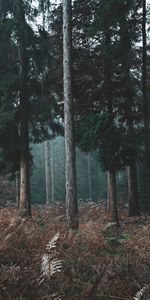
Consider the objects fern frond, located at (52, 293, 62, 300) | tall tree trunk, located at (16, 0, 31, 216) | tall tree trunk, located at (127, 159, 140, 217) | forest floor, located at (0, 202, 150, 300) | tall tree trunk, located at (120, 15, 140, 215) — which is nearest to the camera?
fern frond, located at (52, 293, 62, 300)

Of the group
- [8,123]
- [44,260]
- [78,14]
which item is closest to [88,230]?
[44,260]

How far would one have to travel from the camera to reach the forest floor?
5.70 m

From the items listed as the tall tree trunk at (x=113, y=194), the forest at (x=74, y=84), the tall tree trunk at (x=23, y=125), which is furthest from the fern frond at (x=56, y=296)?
the tall tree trunk at (x=23, y=125)

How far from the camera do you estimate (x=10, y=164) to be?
18062 millimetres

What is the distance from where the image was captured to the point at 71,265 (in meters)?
6.54

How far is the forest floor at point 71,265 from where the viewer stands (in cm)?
570

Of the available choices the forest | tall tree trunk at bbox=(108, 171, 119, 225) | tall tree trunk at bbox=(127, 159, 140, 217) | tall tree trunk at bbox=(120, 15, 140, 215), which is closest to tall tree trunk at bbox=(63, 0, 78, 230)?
the forest

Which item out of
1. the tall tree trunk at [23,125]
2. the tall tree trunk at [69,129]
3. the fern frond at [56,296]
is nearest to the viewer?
the fern frond at [56,296]

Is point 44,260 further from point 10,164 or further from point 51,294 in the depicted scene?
point 10,164

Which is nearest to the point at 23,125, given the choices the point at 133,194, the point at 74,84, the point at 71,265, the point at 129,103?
the point at 74,84

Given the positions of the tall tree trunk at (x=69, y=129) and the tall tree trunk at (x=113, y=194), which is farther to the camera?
the tall tree trunk at (x=113, y=194)

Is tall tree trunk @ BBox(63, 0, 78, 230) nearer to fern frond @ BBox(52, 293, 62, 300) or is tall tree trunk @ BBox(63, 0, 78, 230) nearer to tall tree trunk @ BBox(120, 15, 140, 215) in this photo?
tall tree trunk @ BBox(120, 15, 140, 215)

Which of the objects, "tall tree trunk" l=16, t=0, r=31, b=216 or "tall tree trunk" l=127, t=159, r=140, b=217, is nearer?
"tall tree trunk" l=16, t=0, r=31, b=216

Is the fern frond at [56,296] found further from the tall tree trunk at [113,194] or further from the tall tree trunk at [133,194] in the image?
the tall tree trunk at [133,194]
